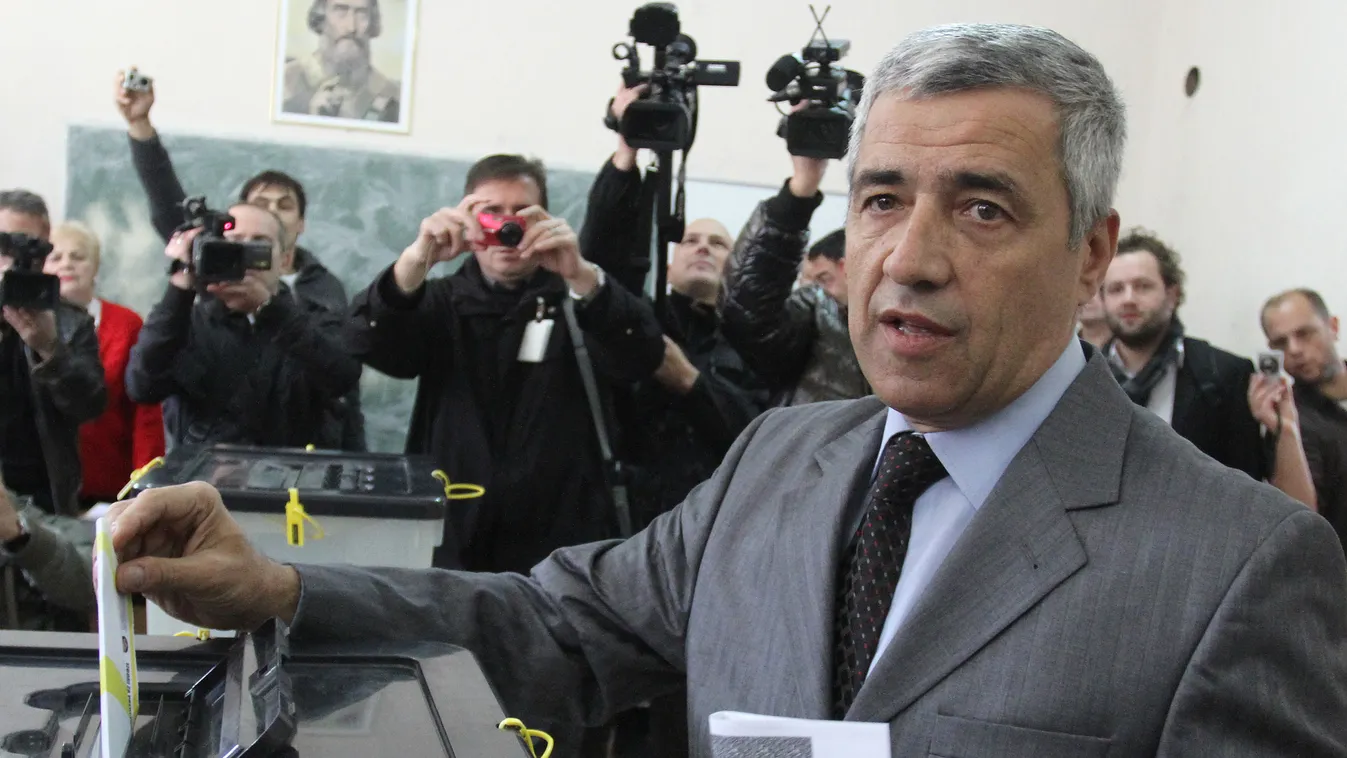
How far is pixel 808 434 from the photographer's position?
1.38 m

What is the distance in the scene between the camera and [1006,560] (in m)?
1.07

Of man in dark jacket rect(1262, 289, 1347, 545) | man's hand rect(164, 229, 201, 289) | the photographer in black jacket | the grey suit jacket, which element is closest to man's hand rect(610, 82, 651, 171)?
the photographer in black jacket

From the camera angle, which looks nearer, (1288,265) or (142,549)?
(142,549)

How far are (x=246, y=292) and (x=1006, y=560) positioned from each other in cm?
235

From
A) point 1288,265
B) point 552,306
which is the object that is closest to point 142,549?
point 552,306

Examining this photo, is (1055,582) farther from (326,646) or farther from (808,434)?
(326,646)

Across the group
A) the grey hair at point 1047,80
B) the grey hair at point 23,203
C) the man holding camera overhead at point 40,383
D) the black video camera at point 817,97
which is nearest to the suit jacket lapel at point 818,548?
the grey hair at point 1047,80

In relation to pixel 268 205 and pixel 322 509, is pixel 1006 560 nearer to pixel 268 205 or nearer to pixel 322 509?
pixel 322 509

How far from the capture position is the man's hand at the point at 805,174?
2.88 meters

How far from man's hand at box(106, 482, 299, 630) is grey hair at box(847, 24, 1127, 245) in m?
0.76

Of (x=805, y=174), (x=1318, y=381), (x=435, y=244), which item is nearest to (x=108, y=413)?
(x=435, y=244)

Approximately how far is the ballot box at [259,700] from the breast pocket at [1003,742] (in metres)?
0.38

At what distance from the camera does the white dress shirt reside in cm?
114

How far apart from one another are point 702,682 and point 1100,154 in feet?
2.17
